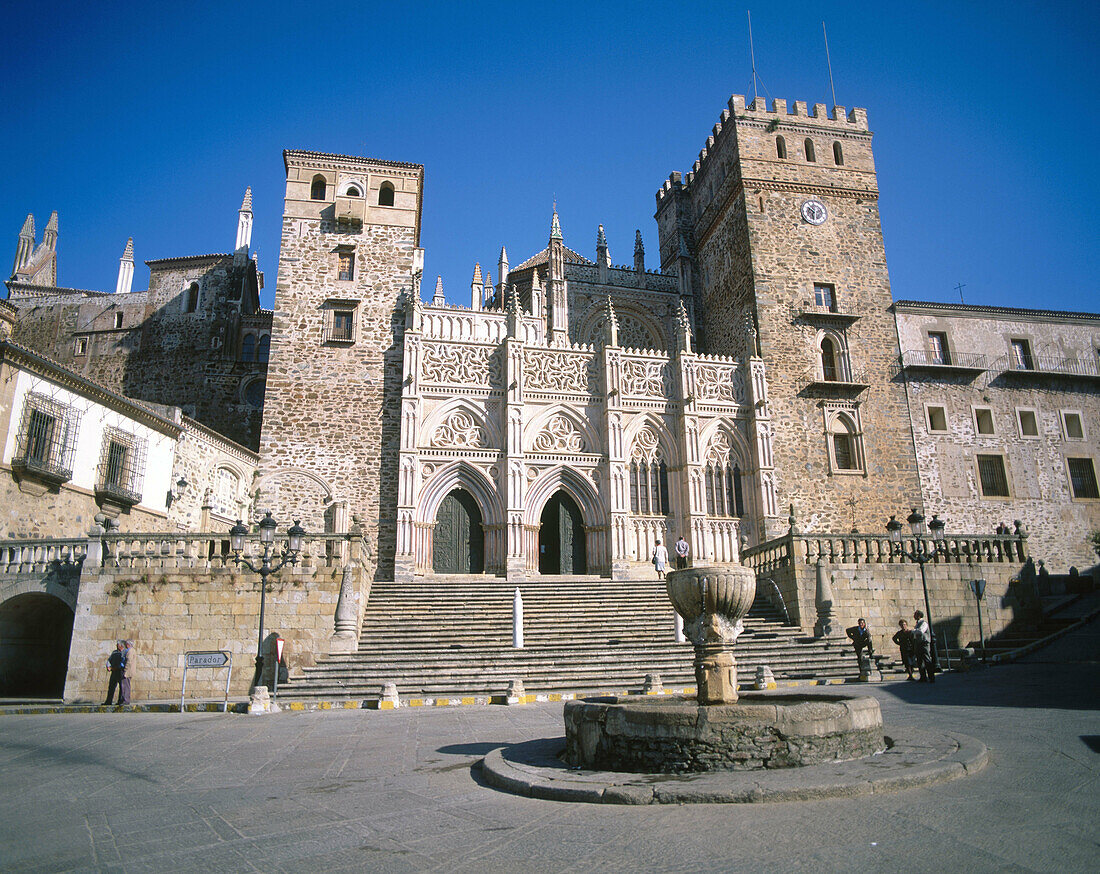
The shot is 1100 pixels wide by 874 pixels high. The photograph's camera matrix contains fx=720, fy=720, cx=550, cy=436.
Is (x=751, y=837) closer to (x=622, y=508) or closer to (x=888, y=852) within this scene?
(x=888, y=852)

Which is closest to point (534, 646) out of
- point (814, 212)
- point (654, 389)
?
point (654, 389)

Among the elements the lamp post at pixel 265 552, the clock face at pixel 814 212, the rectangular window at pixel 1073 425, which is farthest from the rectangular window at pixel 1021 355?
the lamp post at pixel 265 552

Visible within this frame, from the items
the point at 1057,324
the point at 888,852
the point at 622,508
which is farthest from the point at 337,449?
the point at 1057,324

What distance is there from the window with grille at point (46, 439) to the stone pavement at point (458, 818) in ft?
42.5

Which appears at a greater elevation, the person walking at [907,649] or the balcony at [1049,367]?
the balcony at [1049,367]

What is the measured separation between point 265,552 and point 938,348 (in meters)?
26.2

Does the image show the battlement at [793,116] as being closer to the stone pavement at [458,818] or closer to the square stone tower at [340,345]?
the square stone tower at [340,345]

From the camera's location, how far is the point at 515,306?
26.2 metres

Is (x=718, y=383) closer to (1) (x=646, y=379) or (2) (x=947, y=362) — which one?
(1) (x=646, y=379)

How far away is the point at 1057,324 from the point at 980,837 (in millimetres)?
32583

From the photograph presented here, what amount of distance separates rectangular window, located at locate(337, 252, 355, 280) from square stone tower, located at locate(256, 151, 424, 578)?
0.12 ft

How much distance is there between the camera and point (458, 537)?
23.8 metres

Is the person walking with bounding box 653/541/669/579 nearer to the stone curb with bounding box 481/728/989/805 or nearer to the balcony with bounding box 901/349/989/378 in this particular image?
the balcony with bounding box 901/349/989/378

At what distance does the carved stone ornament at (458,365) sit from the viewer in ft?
80.1
